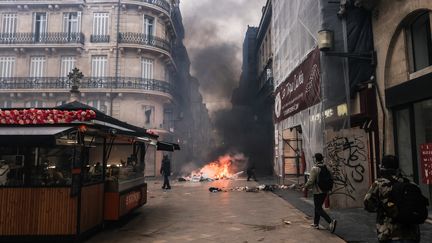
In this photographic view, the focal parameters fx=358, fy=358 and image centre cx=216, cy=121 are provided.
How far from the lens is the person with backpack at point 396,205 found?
144 inches

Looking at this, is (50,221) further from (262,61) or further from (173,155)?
(173,155)

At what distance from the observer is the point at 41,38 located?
96.5 feet

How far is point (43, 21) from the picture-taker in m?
29.7

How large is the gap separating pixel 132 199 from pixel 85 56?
902 inches

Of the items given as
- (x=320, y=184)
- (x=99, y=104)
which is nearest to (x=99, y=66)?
(x=99, y=104)

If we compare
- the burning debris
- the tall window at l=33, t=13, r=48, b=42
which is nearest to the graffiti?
the burning debris

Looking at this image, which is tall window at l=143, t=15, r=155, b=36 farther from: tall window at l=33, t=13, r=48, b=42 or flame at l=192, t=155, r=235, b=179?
flame at l=192, t=155, r=235, b=179

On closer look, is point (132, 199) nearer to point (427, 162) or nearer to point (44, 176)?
point (44, 176)

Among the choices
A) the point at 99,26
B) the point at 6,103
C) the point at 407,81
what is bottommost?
the point at 407,81

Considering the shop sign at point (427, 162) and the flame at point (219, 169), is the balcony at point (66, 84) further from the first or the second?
the shop sign at point (427, 162)

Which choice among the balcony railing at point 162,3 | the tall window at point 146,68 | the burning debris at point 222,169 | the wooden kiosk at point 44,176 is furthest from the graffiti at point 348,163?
the balcony railing at point 162,3

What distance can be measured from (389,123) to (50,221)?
28.3ft

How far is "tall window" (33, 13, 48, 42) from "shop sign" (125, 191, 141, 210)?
24299 millimetres

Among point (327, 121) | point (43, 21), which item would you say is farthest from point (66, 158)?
point (43, 21)
